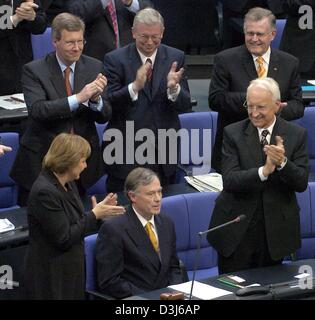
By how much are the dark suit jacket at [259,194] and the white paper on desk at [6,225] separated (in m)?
1.21

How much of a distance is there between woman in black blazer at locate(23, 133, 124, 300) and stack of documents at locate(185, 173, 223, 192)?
1.42 metres

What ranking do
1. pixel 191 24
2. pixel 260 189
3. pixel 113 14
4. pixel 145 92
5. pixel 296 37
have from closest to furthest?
pixel 260 189, pixel 145 92, pixel 113 14, pixel 296 37, pixel 191 24

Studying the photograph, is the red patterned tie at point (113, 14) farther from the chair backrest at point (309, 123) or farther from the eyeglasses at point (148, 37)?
the chair backrest at point (309, 123)

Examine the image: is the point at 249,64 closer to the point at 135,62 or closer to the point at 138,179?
the point at 135,62

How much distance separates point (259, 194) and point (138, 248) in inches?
28.3

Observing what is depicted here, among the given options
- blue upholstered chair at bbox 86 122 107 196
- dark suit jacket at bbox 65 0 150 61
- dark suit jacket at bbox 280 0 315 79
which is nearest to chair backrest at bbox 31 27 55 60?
dark suit jacket at bbox 65 0 150 61

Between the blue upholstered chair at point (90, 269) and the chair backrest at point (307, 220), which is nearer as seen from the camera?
the blue upholstered chair at point (90, 269)

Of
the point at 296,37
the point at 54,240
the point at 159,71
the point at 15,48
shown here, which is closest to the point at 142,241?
the point at 54,240

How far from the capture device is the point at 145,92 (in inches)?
258

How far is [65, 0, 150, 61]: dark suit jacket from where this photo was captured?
24.8 feet

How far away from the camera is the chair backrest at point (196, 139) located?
7.17 metres

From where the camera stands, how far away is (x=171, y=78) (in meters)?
6.35

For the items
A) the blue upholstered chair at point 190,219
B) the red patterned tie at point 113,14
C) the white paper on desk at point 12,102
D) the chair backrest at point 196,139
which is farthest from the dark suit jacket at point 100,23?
the blue upholstered chair at point 190,219
